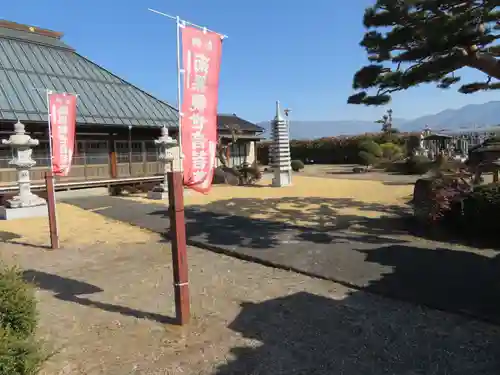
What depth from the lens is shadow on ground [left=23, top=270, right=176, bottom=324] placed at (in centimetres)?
408

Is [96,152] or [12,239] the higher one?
[96,152]

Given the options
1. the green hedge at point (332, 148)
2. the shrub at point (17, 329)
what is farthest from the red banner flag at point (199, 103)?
the green hedge at point (332, 148)

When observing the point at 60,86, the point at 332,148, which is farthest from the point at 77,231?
the point at 332,148

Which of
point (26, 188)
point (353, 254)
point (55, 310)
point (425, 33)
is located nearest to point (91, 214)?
point (26, 188)

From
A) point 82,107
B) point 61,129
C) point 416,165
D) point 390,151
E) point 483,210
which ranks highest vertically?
point 82,107

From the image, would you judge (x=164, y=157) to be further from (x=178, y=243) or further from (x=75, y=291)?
(x=178, y=243)

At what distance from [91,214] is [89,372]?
28.1 ft

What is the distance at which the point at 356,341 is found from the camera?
341 centimetres

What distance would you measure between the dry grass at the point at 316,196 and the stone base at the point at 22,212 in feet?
10.6

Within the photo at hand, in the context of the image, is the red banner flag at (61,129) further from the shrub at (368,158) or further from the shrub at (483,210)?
the shrub at (368,158)

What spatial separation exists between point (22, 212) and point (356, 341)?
1023 cm

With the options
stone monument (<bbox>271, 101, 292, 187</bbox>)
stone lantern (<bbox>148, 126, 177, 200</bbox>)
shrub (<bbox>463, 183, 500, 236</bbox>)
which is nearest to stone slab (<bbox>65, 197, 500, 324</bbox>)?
shrub (<bbox>463, 183, 500, 236</bbox>)

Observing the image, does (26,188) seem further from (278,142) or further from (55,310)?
(278,142)

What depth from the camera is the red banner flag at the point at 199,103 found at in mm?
4074
